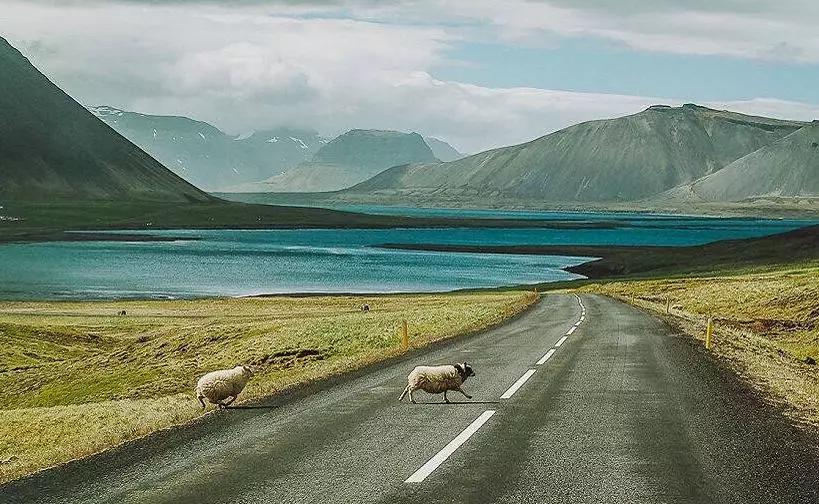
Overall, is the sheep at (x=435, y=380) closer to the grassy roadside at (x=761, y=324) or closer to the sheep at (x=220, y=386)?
the sheep at (x=220, y=386)

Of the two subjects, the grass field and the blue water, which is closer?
the grass field

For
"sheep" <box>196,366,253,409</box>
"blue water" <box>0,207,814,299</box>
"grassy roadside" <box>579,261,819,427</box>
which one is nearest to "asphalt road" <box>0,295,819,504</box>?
"sheep" <box>196,366,253,409</box>

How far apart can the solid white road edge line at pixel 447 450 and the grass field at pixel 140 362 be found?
19.4 ft

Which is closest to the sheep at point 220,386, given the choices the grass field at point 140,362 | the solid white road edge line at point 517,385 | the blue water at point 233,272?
the grass field at point 140,362

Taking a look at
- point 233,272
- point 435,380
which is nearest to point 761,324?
point 435,380

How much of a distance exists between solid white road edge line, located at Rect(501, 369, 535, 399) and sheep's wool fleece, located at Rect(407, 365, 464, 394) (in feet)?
4.92

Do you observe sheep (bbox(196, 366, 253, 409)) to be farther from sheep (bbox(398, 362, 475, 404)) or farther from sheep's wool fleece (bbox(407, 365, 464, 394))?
sheep's wool fleece (bbox(407, 365, 464, 394))

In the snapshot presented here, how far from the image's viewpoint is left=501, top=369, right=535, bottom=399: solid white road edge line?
22188 mm

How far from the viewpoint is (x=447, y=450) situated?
50.6 ft

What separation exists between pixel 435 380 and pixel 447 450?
565 cm

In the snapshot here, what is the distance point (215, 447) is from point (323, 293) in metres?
100

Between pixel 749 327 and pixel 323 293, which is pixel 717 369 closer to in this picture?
pixel 749 327

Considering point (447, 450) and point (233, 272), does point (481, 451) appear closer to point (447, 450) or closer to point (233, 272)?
point (447, 450)

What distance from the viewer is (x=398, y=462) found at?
1454cm
